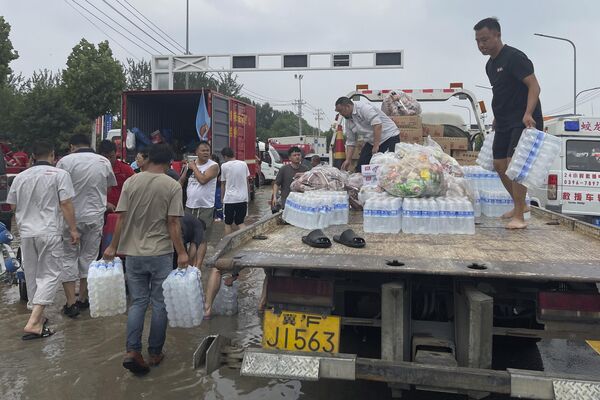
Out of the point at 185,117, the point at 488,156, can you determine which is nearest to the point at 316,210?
the point at 488,156

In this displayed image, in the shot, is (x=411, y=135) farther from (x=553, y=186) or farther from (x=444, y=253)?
(x=444, y=253)

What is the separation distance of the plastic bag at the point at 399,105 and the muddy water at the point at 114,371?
3.43 m

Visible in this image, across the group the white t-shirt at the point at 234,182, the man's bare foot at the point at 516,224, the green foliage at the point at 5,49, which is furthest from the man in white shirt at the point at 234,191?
the green foliage at the point at 5,49

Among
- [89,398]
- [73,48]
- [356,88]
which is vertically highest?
[73,48]

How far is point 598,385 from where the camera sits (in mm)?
2305

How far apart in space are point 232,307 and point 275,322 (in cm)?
252

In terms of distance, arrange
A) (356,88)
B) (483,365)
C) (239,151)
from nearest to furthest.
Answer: (483,365)
(356,88)
(239,151)

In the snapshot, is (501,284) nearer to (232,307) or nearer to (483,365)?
(483,365)

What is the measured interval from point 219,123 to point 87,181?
688 centimetres

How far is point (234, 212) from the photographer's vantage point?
278 inches

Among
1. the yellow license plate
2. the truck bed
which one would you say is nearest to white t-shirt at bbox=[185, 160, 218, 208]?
the truck bed

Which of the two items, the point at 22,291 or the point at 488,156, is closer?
the point at 488,156

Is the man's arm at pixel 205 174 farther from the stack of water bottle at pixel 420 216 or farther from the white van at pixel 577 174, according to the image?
the white van at pixel 577 174

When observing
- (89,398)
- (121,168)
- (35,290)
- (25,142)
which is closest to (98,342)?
(35,290)
